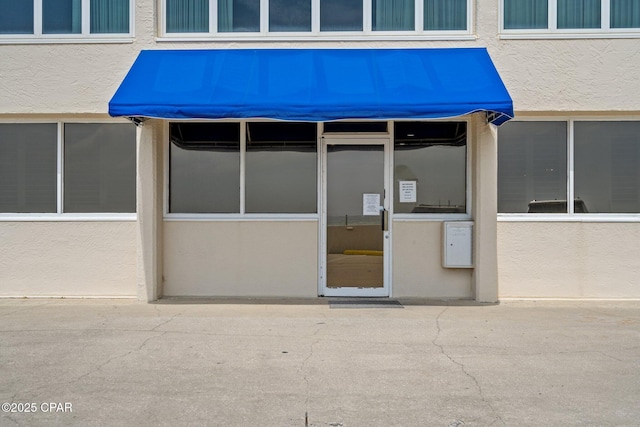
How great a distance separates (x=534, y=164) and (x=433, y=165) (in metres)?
1.59

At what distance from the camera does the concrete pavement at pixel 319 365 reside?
15.8 feet

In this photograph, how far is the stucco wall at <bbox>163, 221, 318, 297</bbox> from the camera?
9484mm

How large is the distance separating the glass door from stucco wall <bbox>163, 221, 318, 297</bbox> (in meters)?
0.30

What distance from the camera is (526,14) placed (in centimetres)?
932

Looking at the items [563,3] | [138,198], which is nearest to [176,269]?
[138,198]

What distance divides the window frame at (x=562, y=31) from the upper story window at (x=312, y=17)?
2.13 ft

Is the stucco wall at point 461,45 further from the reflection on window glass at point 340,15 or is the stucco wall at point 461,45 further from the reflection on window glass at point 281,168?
the reflection on window glass at point 281,168

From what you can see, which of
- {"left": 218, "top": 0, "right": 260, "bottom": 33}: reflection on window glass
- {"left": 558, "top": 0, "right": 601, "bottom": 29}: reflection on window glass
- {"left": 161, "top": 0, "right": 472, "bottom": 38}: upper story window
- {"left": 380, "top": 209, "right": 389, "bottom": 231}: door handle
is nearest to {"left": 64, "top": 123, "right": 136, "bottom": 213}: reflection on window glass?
{"left": 161, "top": 0, "right": 472, "bottom": 38}: upper story window

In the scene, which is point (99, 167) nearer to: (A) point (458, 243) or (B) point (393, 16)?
(B) point (393, 16)

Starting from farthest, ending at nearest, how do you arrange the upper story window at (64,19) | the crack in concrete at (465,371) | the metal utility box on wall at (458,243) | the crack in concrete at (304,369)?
the upper story window at (64,19)
the metal utility box on wall at (458,243)
the crack in concrete at (304,369)
the crack in concrete at (465,371)

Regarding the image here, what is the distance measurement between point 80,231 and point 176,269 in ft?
5.32

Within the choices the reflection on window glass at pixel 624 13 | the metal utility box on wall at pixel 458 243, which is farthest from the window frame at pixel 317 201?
the reflection on window glass at pixel 624 13

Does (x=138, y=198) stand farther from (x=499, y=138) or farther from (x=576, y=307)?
(x=576, y=307)

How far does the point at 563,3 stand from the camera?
367 inches
